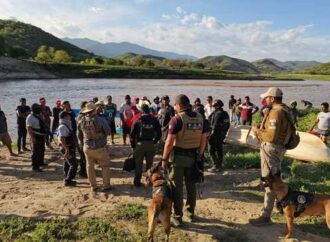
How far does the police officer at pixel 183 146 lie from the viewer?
21.1ft

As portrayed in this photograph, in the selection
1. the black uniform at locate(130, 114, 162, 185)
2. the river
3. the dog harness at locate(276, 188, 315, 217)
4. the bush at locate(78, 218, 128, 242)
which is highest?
the black uniform at locate(130, 114, 162, 185)

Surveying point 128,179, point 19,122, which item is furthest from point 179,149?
point 19,122

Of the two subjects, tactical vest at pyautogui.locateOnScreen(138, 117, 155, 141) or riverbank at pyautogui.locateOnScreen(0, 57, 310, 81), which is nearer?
tactical vest at pyautogui.locateOnScreen(138, 117, 155, 141)

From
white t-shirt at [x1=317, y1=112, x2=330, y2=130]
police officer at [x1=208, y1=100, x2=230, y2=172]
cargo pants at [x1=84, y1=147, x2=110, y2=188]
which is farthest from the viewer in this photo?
white t-shirt at [x1=317, y1=112, x2=330, y2=130]

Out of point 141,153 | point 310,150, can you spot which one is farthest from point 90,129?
point 310,150

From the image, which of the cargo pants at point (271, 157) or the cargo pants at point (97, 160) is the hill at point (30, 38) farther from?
the cargo pants at point (271, 157)

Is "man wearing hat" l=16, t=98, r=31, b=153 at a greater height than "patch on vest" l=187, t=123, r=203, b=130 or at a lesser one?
lesser

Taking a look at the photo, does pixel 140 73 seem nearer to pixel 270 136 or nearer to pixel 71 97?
pixel 71 97

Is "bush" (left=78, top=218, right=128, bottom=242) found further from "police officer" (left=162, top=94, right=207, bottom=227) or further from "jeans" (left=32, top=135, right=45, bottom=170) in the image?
"jeans" (left=32, top=135, right=45, bottom=170)

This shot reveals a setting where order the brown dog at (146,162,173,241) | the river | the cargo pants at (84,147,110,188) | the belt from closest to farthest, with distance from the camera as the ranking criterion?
the brown dog at (146,162,173,241)
the belt
the cargo pants at (84,147,110,188)
the river

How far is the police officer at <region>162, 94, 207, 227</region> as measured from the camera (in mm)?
6441

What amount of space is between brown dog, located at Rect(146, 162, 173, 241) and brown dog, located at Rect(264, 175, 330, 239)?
1.62 m

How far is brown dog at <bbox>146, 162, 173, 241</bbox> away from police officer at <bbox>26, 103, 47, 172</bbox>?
17.0ft

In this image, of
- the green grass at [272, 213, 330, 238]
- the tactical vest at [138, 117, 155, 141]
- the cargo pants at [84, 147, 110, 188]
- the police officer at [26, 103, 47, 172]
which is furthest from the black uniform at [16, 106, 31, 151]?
the green grass at [272, 213, 330, 238]
